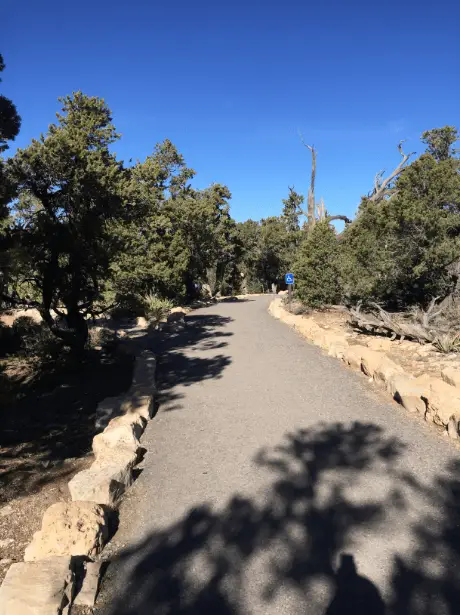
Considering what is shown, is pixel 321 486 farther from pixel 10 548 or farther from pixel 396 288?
pixel 396 288

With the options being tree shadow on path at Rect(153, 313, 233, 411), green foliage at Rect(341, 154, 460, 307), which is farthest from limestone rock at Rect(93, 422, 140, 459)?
green foliage at Rect(341, 154, 460, 307)

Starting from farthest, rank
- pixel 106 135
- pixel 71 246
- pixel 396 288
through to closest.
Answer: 1. pixel 396 288
2. pixel 106 135
3. pixel 71 246

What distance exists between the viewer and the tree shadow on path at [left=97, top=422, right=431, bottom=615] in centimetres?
266

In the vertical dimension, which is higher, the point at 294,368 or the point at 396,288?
the point at 396,288

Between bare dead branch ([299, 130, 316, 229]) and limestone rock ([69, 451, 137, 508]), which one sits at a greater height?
bare dead branch ([299, 130, 316, 229])

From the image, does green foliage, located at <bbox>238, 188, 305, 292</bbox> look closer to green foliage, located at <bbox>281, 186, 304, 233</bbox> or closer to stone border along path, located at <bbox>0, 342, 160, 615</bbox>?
green foliage, located at <bbox>281, 186, 304, 233</bbox>

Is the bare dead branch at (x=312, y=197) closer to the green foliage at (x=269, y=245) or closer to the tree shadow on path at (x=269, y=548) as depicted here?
the green foliage at (x=269, y=245)

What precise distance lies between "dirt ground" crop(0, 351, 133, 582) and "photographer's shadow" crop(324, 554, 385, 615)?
2.23 metres

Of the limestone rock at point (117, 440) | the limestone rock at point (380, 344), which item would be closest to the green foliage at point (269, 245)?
the limestone rock at point (380, 344)

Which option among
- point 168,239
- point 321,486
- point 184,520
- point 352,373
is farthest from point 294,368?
point 168,239

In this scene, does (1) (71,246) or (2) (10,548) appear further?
(1) (71,246)

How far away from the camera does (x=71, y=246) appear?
8.22m

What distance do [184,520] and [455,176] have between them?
1041 cm

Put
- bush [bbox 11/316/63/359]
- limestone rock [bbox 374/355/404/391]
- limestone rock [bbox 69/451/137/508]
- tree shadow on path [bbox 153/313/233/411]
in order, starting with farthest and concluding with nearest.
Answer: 1. bush [bbox 11/316/63/359]
2. tree shadow on path [bbox 153/313/233/411]
3. limestone rock [bbox 374/355/404/391]
4. limestone rock [bbox 69/451/137/508]
